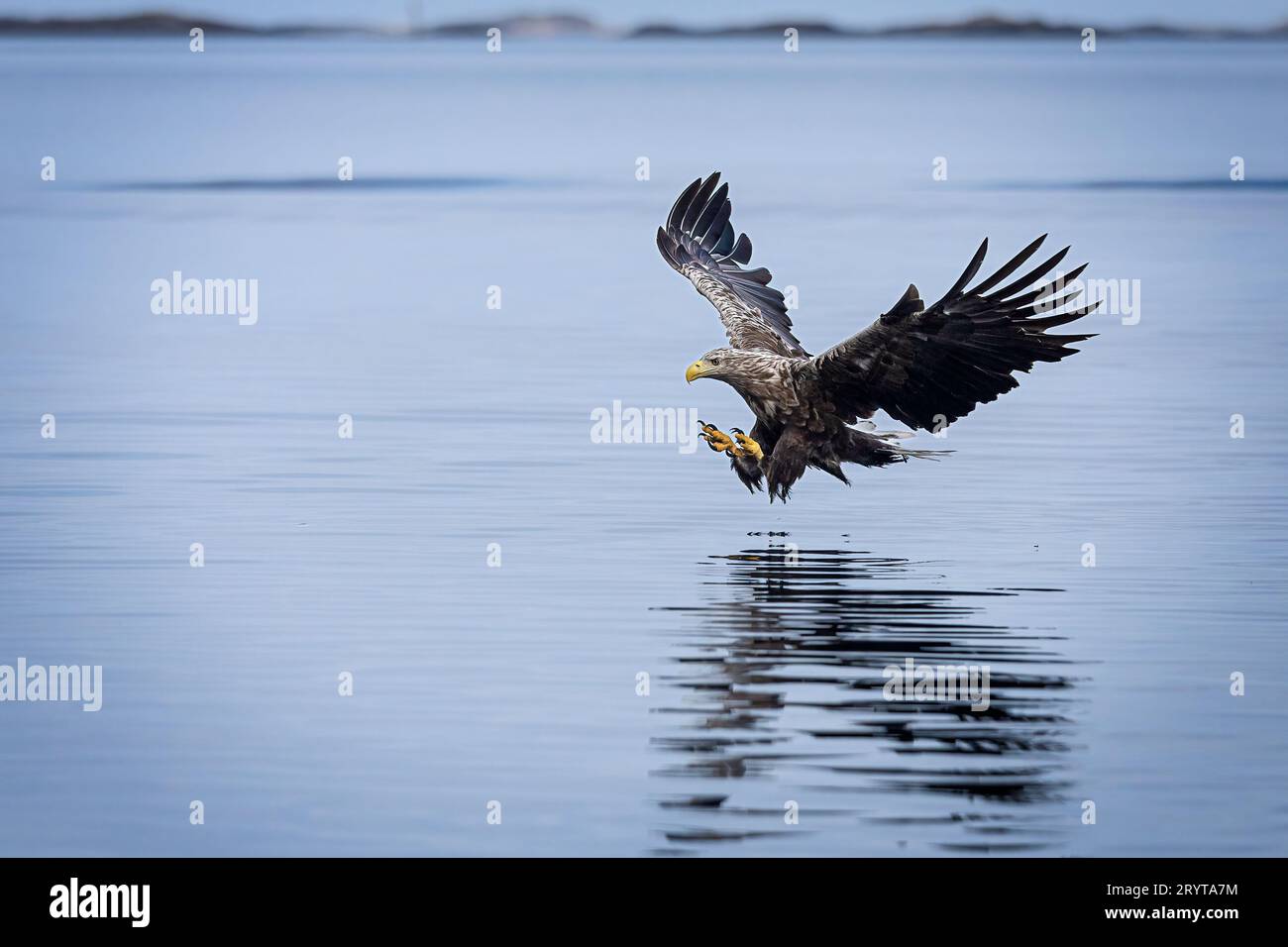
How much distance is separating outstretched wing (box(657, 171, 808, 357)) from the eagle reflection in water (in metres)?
4.01

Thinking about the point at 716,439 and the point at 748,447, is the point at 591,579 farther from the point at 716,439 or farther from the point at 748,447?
the point at 748,447

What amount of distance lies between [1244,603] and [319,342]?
16.8 m

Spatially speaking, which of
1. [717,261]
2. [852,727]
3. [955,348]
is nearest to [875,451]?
[955,348]

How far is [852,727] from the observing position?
513 inches

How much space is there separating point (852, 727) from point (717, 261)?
9.16 metres

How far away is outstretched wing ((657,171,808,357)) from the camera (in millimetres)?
20344

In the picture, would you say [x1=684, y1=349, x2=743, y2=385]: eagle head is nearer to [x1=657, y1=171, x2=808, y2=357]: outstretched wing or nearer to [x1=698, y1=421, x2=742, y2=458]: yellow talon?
[x1=698, y1=421, x2=742, y2=458]: yellow talon

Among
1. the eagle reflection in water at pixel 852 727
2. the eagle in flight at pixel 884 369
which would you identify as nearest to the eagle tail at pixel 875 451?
the eagle in flight at pixel 884 369

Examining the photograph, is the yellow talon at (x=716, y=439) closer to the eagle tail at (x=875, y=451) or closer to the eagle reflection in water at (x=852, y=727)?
the eagle tail at (x=875, y=451)

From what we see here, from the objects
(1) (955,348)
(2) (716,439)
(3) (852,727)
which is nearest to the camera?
(3) (852,727)

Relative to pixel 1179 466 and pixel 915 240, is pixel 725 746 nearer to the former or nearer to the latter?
pixel 1179 466

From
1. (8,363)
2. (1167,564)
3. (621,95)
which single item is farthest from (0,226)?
(621,95)

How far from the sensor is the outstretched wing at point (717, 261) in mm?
20344

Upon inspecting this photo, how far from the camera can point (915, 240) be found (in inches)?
1709
